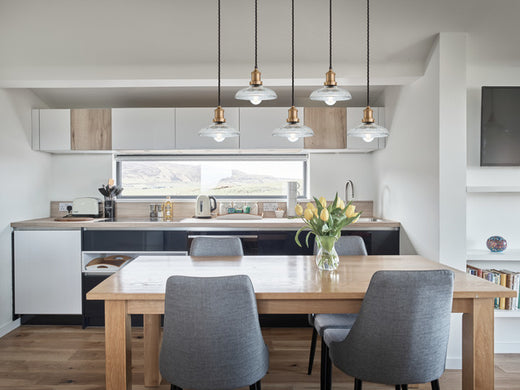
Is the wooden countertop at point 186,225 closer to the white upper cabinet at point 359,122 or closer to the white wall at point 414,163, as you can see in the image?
the white wall at point 414,163

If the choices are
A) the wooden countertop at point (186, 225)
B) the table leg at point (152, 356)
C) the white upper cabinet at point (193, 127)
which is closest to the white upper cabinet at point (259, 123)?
the white upper cabinet at point (193, 127)

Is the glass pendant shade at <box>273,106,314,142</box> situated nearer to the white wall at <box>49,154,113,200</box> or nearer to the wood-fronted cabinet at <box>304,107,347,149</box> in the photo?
the wood-fronted cabinet at <box>304,107,347,149</box>

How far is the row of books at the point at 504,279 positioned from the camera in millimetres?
2930

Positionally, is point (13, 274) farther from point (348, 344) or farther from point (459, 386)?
point (459, 386)

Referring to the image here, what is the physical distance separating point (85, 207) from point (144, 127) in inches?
39.4

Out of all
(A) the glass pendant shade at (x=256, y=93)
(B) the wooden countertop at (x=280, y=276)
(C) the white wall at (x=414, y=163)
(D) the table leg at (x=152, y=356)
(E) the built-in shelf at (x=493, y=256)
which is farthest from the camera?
(E) the built-in shelf at (x=493, y=256)

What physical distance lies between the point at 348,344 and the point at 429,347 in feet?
1.09

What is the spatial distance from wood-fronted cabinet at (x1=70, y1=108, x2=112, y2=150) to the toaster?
1.77 feet

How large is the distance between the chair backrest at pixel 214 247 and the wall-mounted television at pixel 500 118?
6.67 feet

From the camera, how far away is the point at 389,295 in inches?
63.7

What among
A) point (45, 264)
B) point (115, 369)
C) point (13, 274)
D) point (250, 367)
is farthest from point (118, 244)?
point (250, 367)

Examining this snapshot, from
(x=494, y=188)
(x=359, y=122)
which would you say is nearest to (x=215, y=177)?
(x=359, y=122)

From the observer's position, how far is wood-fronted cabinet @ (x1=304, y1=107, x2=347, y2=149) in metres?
3.84

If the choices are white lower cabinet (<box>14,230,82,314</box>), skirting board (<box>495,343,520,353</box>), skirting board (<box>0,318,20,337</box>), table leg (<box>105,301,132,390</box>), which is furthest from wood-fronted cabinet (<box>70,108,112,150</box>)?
skirting board (<box>495,343,520,353</box>)
